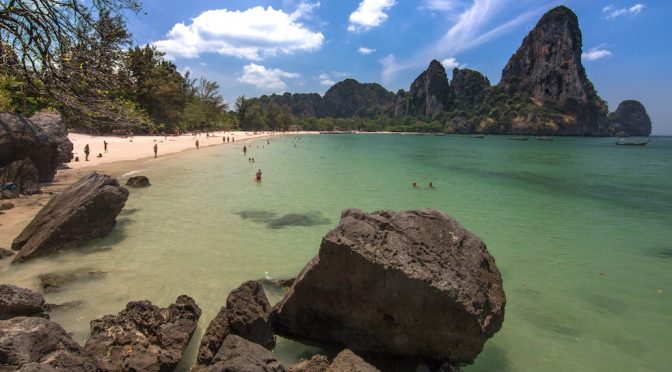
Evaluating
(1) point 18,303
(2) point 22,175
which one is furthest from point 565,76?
(1) point 18,303

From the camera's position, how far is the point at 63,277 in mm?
8438

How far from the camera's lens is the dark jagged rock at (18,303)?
5.52 meters

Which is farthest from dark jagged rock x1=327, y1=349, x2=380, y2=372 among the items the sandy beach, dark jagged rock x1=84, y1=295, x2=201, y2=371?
the sandy beach

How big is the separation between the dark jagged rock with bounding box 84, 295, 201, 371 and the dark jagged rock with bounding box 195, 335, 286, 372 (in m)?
0.61

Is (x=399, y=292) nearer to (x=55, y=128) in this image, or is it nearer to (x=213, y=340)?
(x=213, y=340)

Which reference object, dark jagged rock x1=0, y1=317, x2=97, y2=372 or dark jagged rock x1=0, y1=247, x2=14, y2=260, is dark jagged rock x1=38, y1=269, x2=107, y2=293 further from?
dark jagged rock x1=0, y1=317, x2=97, y2=372

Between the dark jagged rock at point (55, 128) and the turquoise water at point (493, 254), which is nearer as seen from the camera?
the turquoise water at point (493, 254)

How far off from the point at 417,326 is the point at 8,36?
43.5ft

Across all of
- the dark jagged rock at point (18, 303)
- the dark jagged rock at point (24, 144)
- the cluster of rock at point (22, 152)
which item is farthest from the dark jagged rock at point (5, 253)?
the dark jagged rock at point (24, 144)

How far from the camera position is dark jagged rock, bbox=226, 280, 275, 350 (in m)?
5.67

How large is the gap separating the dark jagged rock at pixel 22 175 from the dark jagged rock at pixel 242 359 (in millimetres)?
15067

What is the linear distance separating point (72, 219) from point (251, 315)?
23.6ft

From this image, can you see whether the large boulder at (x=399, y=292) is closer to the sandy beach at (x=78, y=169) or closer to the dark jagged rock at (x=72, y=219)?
the dark jagged rock at (x=72, y=219)

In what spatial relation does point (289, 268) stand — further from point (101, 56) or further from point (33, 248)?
point (101, 56)
